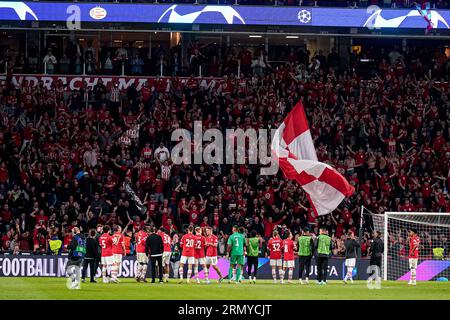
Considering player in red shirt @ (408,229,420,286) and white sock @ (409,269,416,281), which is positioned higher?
player in red shirt @ (408,229,420,286)

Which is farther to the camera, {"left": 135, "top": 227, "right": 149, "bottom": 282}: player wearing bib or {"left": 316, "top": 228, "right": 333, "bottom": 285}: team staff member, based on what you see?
{"left": 316, "top": 228, "right": 333, "bottom": 285}: team staff member

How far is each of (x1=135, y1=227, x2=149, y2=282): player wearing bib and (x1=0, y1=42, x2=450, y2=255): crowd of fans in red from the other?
402 cm

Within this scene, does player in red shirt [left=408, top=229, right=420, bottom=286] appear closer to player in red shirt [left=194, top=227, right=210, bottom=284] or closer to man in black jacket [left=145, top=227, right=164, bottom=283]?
player in red shirt [left=194, top=227, right=210, bottom=284]

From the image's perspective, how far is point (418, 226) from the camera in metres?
42.7

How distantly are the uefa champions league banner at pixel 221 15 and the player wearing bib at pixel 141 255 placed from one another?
43.0 feet

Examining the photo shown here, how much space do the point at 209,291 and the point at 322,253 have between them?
5945mm

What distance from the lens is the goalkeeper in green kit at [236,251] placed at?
36688 millimetres

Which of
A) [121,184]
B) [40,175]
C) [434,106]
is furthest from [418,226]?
[40,175]

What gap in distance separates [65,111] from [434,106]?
1473cm

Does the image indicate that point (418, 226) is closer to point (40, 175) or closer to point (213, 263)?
point (213, 263)

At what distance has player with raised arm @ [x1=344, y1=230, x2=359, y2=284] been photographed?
127ft


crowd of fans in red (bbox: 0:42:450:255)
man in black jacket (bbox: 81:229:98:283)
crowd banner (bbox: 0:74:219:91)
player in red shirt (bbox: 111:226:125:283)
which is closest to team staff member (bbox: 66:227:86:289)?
man in black jacket (bbox: 81:229:98:283)
